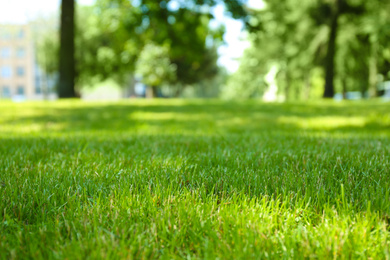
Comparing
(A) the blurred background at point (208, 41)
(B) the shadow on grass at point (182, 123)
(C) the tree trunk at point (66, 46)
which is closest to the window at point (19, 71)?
(A) the blurred background at point (208, 41)

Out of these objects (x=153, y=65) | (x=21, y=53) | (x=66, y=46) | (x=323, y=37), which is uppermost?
(x=21, y=53)

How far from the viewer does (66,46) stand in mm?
13883

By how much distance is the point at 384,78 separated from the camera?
38.8m

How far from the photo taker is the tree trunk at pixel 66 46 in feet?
45.2

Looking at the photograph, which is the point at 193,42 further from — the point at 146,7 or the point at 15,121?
the point at 15,121

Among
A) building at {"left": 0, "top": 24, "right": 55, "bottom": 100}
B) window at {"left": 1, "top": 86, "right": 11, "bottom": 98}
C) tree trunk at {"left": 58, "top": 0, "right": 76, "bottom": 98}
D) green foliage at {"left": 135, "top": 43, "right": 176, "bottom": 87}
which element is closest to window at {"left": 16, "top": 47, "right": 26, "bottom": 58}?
building at {"left": 0, "top": 24, "right": 55, "bottom": 100}

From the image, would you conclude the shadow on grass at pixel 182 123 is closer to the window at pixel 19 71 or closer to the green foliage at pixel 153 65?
the green foliage at pixel 153 65

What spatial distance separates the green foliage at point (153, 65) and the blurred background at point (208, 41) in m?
0.10

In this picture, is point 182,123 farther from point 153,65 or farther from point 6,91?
point 6,91

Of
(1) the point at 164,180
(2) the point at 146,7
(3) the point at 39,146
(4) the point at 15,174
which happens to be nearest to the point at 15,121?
(3) the point at 39,146

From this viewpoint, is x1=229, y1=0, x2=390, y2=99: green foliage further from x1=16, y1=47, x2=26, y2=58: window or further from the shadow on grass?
x1=16, y1=47, x2=26, y2=58: window

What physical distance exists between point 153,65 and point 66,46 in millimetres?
20954

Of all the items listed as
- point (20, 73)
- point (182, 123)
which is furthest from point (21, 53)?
point (182, 123)

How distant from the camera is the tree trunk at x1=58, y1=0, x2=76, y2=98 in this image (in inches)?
543
